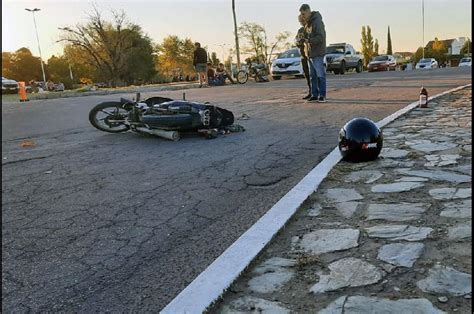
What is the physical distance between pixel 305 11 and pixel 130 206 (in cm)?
782

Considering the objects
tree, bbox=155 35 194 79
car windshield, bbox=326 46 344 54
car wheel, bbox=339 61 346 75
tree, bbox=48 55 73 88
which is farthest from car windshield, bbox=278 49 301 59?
tree, bbox=48 55 73 88

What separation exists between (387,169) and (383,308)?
236 centimetres

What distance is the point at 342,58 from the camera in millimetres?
29797

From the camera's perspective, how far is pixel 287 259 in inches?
95.6

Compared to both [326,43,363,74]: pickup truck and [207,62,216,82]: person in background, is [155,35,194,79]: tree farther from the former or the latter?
[207,62,216,82]: person in background

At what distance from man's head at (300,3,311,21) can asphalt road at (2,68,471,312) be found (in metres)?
3.84

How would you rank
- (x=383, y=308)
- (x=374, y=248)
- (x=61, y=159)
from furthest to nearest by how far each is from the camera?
(x=61, y=159) < (x=374, y=248) < (x=383, y=308)

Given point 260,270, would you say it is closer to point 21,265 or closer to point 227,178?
point 21,265

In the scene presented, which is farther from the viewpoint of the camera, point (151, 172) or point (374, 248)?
point (151, 172)

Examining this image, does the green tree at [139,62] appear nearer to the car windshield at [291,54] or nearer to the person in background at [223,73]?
the person in background at [223,73]

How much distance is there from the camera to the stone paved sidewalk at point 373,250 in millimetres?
1987

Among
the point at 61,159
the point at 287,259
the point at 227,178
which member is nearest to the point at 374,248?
the point at 287,259

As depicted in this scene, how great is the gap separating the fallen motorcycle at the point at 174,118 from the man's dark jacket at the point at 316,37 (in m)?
3.89

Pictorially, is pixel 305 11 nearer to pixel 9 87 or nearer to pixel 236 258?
pixel 236 258
